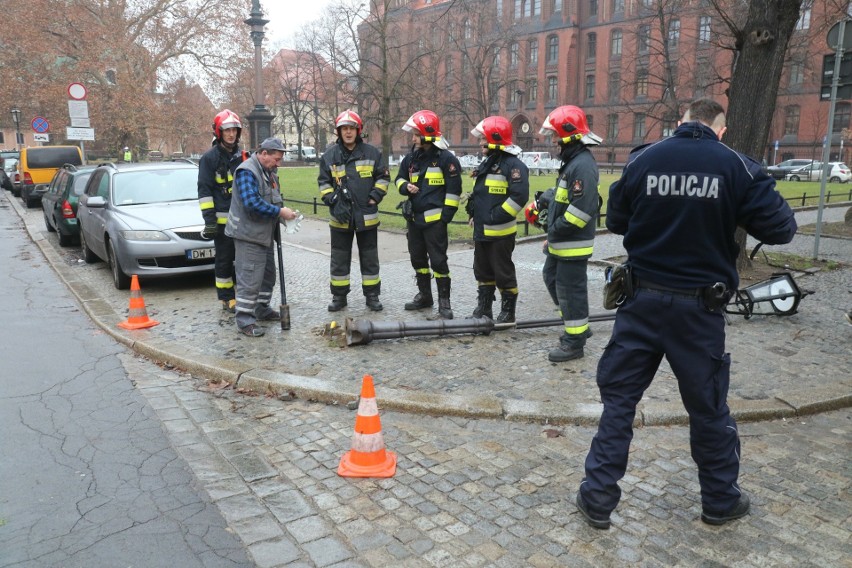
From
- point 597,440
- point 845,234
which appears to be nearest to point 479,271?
point 597,440

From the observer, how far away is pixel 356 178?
7.13 metres

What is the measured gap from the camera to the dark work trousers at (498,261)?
253 inches

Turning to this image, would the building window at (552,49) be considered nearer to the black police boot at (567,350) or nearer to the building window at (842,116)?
the building window at (842,116)

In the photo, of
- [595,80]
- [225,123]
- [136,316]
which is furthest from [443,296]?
[595,80]

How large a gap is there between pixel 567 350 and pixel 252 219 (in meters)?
3.30

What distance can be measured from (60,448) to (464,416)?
2.69 meters

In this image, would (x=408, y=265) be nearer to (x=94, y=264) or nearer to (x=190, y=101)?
(x=94, y=264)

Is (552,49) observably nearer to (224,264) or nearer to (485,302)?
(224,264)

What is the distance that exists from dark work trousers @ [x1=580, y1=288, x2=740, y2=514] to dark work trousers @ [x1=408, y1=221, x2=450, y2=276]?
150 inches

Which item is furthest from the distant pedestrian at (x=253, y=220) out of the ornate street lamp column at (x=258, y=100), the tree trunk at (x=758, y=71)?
the ornate street lamp column at (x=258, y=100)

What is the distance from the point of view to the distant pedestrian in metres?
6.41

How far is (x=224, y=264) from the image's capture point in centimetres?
759

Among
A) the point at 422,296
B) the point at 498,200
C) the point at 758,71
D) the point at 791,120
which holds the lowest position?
the point at 422,296

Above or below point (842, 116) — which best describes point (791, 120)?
below
